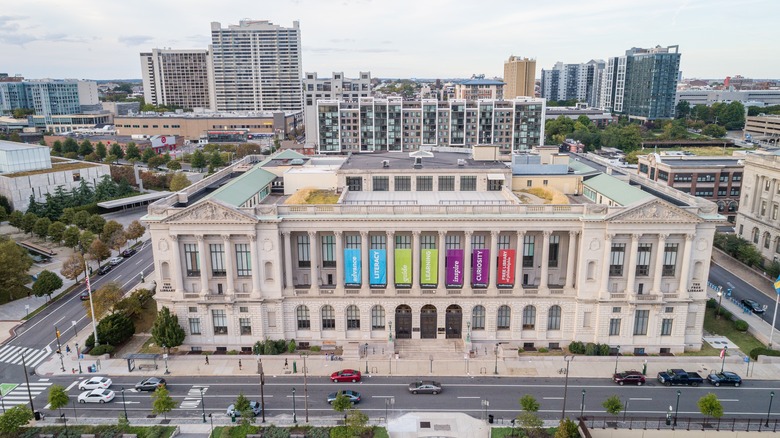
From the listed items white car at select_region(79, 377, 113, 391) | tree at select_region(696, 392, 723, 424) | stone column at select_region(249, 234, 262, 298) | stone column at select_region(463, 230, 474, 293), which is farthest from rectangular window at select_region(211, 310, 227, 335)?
tree at select_region(696, 392, 723, 424)

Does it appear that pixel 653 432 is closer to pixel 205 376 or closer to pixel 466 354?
pixel 466 354

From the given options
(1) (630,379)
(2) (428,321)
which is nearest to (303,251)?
(2) (428,321)

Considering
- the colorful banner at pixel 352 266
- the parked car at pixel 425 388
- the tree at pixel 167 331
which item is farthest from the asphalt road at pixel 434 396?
the colorful banner at pixel 352 266

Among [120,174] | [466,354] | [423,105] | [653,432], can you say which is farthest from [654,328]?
[120,174]

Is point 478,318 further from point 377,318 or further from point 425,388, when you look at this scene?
point 425,388

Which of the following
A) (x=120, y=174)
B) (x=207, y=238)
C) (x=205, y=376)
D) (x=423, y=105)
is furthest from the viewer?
(x=423, y=105)
